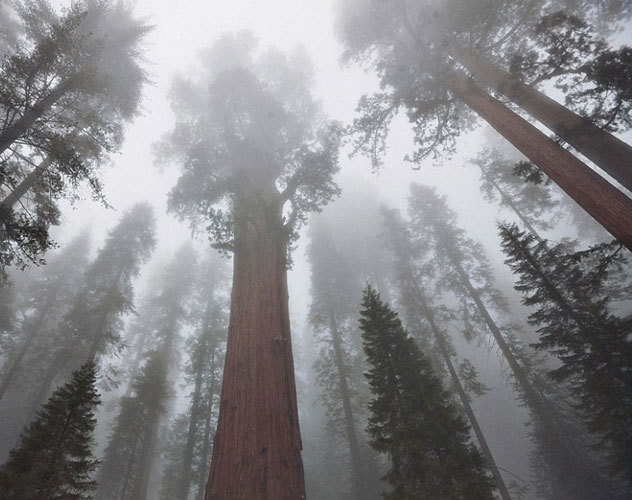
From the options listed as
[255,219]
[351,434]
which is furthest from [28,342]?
[255,219]

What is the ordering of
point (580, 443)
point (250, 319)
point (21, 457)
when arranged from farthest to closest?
point (580, 443) → point (250, 319) → point (21, 457)

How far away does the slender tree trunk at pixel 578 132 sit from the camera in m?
6.34

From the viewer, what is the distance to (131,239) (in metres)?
20.9

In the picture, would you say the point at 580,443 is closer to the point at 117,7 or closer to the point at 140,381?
the point at 140,381

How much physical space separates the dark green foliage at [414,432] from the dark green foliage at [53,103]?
23.8ft

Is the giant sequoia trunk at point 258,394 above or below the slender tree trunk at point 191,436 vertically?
below

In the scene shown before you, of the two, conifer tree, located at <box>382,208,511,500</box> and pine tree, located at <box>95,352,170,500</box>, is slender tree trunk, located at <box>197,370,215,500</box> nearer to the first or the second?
pine tree, located at <box>95,352,170,500</box>

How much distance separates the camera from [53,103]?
8.50 metres

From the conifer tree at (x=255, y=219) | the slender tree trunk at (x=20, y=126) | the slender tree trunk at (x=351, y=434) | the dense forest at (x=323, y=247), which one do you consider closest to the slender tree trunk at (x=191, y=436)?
the dense forest at (x=323, y=247)

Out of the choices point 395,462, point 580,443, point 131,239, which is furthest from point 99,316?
point 580,443

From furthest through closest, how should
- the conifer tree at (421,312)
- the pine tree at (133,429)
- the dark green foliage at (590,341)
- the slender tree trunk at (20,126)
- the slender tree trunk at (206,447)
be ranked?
the slender tree trunk at (206,447)
the pine tree at (133,429)
the conifer tree at (421,312)
the dark green foliage at (590,341)
the slender tree trunk at (20,126)

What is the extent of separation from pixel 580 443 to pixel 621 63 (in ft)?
46.6

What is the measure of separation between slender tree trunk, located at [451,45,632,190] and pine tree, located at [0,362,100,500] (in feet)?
34.4

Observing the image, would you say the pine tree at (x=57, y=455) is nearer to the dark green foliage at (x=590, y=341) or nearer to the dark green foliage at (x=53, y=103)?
the dark green foliage at (x=53, y=103)
